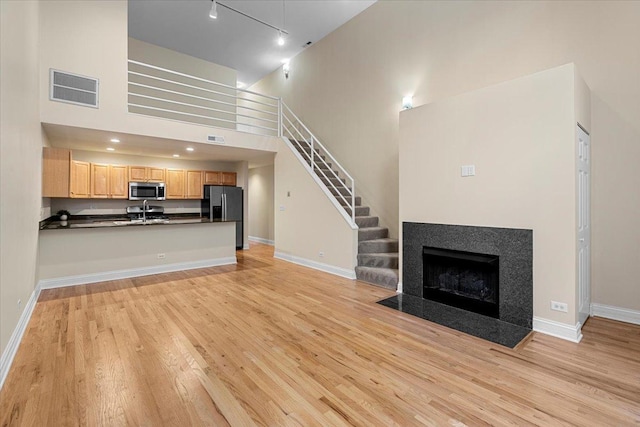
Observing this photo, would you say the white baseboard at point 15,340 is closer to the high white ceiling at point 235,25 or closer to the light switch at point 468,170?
the light switch at point 468,170

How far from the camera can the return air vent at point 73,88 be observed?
13.4 ft

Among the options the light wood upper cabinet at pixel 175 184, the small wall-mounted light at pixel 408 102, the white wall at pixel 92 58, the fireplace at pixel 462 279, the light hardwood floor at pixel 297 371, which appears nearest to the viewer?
the light hardwood floor at pixel 297 371

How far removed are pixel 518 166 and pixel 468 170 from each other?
1.71ft

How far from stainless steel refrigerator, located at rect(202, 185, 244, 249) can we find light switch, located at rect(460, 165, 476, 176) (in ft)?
19.0

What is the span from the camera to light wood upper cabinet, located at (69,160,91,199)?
19.3 feet

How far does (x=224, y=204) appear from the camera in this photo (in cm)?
776

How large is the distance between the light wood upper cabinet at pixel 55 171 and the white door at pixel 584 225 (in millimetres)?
7120

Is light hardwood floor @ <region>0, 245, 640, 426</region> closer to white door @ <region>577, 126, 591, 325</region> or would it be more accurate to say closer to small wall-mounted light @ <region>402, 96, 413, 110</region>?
white door @ <region>577, 126, 591, 325</region>

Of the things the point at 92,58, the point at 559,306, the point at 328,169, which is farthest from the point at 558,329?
the point at 92,58

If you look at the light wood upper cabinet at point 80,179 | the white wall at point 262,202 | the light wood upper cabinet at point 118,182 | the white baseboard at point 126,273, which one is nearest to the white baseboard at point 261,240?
the white wall at point 262,202

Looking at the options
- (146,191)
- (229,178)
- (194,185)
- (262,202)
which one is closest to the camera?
(146,191)

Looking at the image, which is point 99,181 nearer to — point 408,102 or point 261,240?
point 261,240

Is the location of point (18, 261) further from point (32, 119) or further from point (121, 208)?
point (121, 208)

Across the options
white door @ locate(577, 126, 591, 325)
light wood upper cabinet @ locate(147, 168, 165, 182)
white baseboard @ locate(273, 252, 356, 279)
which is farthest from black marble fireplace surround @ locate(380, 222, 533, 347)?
light wood upper cabinet @ locate(147, 168, 165, 182)
